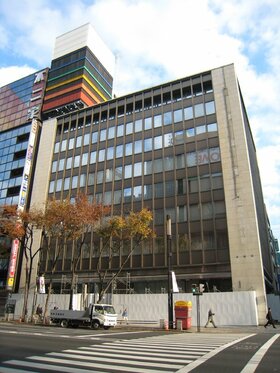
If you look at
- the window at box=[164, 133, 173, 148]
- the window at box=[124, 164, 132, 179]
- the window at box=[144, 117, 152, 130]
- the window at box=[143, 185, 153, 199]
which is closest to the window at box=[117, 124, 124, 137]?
the window at box=[144, 117, 152, 130]

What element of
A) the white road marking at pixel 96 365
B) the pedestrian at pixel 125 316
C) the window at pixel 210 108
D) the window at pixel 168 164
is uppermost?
the window at pixel 210 108

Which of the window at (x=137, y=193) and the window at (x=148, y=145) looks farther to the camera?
the window at (x=148, y=145)

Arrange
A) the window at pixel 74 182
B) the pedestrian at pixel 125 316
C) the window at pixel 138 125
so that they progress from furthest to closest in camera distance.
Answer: the window at pixel 74 182
the window at pixel 138 125
the pedestrian at pixel 125 316

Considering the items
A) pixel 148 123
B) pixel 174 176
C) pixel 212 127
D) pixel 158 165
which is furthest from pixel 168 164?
pixel 148 123

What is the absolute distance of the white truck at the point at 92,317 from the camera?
82.5ft

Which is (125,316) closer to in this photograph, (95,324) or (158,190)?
(95,324)

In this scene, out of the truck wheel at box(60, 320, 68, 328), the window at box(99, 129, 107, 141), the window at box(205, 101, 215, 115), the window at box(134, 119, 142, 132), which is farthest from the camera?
the window at box(99, 129, 107, 141)

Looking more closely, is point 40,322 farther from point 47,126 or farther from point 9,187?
point 47,126

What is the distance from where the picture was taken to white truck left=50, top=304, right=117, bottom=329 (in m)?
25.1

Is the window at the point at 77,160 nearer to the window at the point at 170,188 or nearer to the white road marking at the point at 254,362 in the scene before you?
the window at the point at 170,188

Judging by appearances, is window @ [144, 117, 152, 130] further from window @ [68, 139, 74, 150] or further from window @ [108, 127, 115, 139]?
window @ [68, 139, 74, 150]

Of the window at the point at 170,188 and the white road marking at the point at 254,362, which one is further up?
the window at the point at 170,188

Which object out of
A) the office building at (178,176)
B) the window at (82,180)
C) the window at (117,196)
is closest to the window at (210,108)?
the office building at (178,176)

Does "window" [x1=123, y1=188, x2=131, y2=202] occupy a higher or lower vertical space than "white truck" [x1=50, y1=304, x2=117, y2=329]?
higher
